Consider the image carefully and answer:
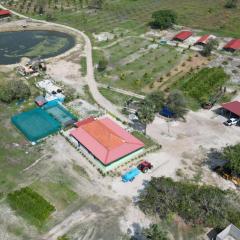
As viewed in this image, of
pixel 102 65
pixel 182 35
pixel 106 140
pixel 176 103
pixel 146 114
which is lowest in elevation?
pixel 182 35

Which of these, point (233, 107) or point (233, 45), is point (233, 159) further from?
point (233, 45)

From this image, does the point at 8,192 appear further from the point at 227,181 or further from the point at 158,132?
the point at 227,181

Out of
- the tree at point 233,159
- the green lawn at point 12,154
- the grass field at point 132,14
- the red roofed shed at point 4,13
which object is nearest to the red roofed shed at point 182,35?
the grass field at point 132,14

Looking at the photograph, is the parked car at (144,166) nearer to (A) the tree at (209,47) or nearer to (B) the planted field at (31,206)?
(B) the planted field at (31,206)

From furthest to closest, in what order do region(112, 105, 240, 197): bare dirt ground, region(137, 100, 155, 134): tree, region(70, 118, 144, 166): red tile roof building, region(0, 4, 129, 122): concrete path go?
region(0, 4, 129, 122): concrete path
region(137, 100, 155, 134): tree
region(70, 118, 144, 166): red tile roof building
region(112, 105, 240, 197): bare dirt ground

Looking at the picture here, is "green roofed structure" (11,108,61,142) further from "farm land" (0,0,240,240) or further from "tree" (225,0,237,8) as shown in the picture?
"tree" (225,0,237,8)

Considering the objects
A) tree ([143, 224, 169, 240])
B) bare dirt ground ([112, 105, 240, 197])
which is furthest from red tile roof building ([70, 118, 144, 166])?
tree ([143, 224, 169, 240])

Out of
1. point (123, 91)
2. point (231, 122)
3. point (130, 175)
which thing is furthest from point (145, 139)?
point (123, 91)
